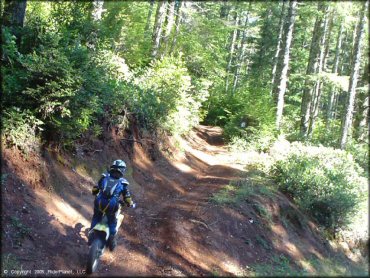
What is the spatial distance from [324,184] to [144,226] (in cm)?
582

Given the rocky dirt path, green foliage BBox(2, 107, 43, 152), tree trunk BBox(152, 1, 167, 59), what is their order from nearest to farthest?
the rocky dirt path → green foliage BBox(2, 107, 43, 152) → tree trunk BBox(152, 1, 167, 59)

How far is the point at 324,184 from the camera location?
11273 mm

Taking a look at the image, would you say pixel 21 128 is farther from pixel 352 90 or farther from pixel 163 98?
pixel 352 90

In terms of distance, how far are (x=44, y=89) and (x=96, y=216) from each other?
3.11m

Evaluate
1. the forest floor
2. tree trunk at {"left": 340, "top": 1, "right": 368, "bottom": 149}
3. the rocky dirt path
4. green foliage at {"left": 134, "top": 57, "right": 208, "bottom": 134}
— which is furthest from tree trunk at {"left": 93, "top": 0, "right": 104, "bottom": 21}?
tree trunk at {"left": 340, "top": 1, "right": 368, "bottom": 149}

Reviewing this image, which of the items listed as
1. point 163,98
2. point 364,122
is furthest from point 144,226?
point 364,122

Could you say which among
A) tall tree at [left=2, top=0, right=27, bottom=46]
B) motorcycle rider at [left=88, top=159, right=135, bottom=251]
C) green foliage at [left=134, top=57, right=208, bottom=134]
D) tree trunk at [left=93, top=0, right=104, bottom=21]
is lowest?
motorcycle rider at [left=88, top=159, right=135, bottom=251]

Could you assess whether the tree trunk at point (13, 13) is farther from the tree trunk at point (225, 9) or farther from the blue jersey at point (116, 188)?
the tree trunk at point (225, 9)

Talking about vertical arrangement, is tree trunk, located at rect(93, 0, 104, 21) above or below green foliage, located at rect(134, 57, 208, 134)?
above

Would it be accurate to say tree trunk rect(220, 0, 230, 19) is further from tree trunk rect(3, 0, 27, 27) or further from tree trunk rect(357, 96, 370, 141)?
tree trunk rect(3, 0, 27, 27)

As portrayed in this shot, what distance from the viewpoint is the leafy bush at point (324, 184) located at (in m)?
10.9

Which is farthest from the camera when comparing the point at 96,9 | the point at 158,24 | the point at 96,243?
the point at 158,24

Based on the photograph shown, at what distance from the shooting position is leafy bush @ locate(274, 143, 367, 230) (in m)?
10.9

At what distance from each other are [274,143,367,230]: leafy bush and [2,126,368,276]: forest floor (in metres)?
0.70
